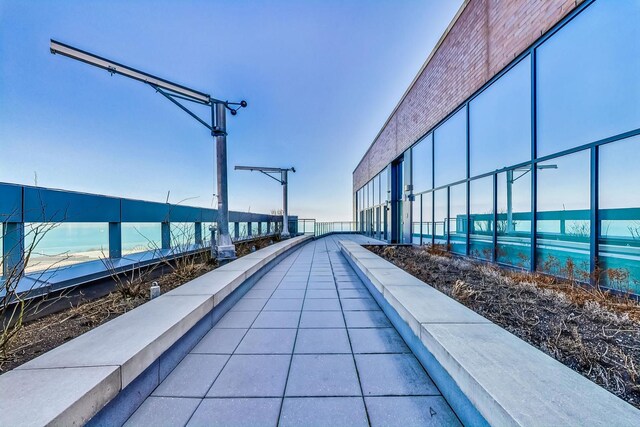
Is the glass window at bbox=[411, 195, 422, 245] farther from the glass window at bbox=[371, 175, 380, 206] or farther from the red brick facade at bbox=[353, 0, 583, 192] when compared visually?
the glass window at bbox=[371, 175, 380, 206]

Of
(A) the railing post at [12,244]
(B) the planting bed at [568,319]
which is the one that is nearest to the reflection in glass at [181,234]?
(A) the railing post at [12,244]

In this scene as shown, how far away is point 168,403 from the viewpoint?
1.63m

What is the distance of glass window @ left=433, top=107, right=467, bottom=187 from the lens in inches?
255

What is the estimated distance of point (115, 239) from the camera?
3.83m

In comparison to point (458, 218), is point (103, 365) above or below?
below

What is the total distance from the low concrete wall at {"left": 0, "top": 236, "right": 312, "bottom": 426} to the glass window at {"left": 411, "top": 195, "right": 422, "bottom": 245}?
300 inches

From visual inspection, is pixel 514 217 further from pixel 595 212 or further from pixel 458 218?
pixel 458 218

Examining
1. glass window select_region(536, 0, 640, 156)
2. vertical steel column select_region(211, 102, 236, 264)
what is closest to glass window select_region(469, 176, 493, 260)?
glass window select_region(536, 0, 640, 156)

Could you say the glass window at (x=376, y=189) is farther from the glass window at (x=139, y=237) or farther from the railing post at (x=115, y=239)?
the railing post at (x=115, y=239)

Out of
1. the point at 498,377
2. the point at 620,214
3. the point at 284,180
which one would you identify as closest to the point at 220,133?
the point at 498,377

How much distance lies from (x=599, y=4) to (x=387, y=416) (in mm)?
5882

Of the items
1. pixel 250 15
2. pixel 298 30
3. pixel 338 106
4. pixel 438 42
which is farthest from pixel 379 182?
pixel 250 15

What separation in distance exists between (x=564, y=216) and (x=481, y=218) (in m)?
1.81

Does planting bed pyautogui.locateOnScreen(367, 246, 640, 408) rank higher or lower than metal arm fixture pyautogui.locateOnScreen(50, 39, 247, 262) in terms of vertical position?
lower
